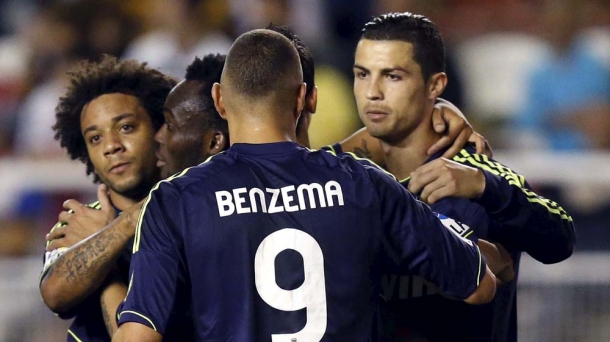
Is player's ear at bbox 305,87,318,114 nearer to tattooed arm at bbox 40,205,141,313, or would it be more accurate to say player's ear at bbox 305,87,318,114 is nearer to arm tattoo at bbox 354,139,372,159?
tattooed arm at bbox 40,205,141,313

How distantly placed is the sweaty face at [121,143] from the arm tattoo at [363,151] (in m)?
0.90

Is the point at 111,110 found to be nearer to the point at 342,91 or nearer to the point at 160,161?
the point at 160,161

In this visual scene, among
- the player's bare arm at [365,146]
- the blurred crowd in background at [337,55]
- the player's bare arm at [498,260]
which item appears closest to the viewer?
the player's bare arm at [498,260]

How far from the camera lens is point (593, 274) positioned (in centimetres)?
709

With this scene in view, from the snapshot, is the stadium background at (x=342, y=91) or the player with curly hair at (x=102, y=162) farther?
the stadium background at (x=342, y=91)

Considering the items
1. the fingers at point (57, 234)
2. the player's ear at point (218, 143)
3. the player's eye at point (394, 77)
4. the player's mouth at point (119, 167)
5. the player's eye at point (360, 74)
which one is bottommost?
the fingers at point (57, 234)

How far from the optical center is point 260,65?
3.46 metres

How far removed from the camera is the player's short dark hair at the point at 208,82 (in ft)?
13.6

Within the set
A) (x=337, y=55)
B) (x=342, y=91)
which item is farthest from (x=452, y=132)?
(x=337, y=55)

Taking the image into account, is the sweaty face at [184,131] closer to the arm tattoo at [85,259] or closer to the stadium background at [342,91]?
the arm tattoo at [85,259]

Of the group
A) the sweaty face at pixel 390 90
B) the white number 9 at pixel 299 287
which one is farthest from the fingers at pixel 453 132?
the white number 9 at pixel 299 287

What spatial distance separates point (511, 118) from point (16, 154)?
3.90 meters

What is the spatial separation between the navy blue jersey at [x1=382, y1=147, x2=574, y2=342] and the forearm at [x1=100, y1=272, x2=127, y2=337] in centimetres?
99

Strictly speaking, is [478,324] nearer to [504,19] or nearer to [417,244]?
[417,244]
